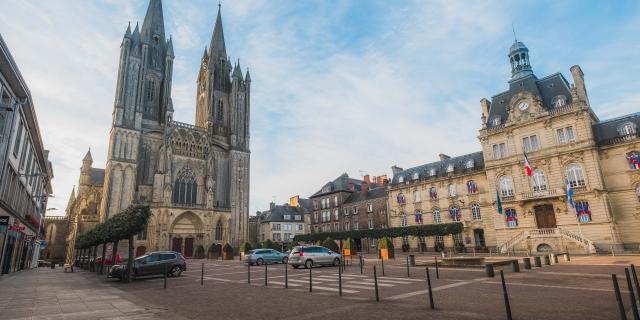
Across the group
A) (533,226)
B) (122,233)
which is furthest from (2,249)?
(533,226)

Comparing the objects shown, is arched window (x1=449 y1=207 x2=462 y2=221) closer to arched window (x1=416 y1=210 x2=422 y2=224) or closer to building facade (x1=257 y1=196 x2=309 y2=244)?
arched window (x1=416 y1=210 x2=422 y2=224)

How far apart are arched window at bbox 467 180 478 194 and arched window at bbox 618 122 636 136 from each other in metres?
14.0

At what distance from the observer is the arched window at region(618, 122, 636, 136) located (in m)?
29.7

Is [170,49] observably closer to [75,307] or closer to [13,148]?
[13,148]

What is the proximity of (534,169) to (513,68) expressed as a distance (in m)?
13.8

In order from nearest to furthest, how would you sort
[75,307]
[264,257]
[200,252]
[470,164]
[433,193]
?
[75,307] < [264,257] < [470,164] < [200,252] < [433,193]

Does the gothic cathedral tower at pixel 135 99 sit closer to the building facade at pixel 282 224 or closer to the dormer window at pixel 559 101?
the building facade at pixel 282 224

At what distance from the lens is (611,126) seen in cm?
3148

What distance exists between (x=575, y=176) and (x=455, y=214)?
13.1m

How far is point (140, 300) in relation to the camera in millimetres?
10414

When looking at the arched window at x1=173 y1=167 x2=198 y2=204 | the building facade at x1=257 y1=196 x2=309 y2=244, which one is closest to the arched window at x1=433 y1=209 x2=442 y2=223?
the arched window at x1=173 y1=167 x2=198 y2=204

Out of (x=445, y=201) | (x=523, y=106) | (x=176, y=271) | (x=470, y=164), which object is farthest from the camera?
(x=445, y=201)

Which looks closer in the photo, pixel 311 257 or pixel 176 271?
pixel 176 271

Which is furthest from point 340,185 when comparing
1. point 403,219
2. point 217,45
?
point 217,45
